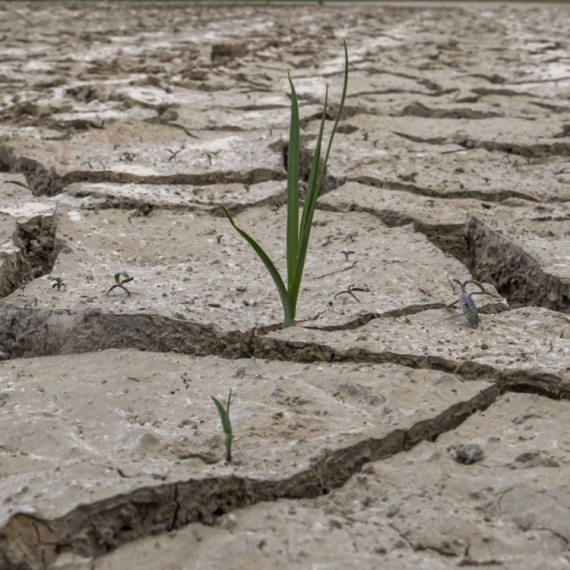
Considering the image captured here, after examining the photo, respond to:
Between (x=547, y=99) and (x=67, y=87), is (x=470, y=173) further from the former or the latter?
(x=67, y=87)

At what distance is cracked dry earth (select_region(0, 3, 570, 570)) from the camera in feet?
3.60

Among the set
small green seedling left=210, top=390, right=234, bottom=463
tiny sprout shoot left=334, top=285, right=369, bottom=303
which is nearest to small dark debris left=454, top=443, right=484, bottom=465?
small green seedling left=210, top=390, right=234, bottom=463

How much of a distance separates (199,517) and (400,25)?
6.49 m

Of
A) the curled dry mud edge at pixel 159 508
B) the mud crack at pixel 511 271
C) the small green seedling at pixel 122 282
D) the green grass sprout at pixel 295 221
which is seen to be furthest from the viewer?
the mud crack at pixel 511 271

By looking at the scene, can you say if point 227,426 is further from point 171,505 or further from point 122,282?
point 122,282

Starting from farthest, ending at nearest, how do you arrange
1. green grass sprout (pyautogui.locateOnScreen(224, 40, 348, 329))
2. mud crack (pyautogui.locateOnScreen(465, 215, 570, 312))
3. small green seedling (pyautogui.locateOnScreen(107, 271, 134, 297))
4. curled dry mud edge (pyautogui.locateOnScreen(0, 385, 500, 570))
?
mud crack (pyautogui.locateOnScreen(465, 215, 570, 312)) → small green seedling (pyautogui.locateOnScreen(107, 271, 134, 297)) → green grass sprout (pyautogui.locateOnScreen(224, 40, 348, 329)) → curled dry mud edge (pyautogui.locateOnScreen(0, 385, 500, 570))

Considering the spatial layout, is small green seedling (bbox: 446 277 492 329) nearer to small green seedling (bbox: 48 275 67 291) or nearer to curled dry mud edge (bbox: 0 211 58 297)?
small green seedling (bbox: 48 275 67 291)

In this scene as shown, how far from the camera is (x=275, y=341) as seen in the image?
5.31ft

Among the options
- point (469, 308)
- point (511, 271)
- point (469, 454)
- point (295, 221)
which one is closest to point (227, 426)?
point (469, 454)

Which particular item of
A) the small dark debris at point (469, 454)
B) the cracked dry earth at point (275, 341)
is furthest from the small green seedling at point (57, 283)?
the small dark debris at point (469, 454)

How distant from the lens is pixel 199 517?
113cm

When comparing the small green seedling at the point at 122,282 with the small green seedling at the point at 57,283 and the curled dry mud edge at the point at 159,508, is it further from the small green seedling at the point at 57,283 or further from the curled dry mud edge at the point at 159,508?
the curled dry mud edge at the point at 159,508

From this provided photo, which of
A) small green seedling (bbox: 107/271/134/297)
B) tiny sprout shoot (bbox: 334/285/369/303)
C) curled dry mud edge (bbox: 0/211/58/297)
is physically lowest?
curled dry mud edge (bbox: 0/211/58/297)

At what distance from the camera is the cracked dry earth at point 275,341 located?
1098mm
